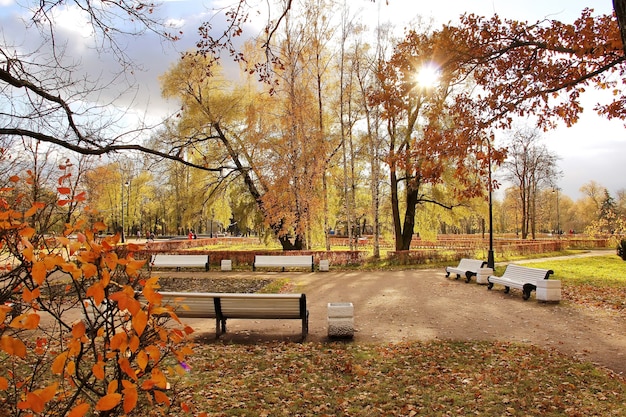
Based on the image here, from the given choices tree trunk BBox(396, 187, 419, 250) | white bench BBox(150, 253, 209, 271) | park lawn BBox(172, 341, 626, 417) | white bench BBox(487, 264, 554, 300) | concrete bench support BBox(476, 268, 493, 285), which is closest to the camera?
park lawn BBox(172, 341, 626, 417)

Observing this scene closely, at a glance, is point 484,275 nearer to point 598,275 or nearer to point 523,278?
point 523,278

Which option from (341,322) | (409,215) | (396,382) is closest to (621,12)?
(396,382)

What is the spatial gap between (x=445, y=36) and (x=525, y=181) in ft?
113

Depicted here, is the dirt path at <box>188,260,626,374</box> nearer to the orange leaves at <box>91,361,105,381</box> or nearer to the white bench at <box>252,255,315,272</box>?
the white bench at <box>252,255,315,272</box>

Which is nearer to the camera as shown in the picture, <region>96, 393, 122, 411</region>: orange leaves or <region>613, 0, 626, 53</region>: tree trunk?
<region>96, 393, 122, 411</region>: orange leaves

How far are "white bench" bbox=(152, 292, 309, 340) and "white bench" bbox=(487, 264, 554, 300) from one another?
6.18 m

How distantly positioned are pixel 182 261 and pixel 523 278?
13.1m

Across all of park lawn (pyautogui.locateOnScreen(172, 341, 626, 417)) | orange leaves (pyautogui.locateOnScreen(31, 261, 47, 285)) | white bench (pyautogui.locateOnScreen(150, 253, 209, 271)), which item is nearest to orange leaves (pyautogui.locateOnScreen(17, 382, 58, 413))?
orange leaves (pyautogui.locateOnScreen(31, 261, 47, 285))

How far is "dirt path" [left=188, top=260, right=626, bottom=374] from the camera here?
658 centimetres

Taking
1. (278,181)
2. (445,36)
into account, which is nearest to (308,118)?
(278,181)

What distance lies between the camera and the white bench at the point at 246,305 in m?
6.55

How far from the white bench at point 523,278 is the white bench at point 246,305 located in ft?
20.3

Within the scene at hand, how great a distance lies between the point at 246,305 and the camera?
6.67m

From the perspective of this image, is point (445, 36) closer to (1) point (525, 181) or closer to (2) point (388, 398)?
(2) point (388, 398)
